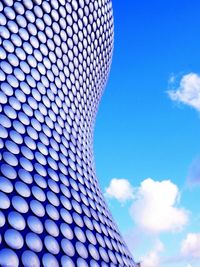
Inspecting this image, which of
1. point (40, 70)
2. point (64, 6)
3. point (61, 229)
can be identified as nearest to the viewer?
point (61, 229)

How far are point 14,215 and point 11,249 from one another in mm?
562

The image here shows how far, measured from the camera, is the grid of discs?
590cm

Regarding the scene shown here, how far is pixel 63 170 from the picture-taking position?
7879 millimetres

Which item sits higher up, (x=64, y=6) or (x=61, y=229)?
(x=64, y=6)

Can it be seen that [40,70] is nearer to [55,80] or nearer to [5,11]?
[55,80]

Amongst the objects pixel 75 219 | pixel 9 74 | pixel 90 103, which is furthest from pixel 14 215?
pixel 90 103

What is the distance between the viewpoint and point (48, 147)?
7863 millimetres

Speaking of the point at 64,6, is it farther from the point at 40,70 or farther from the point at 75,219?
the point at 75,219

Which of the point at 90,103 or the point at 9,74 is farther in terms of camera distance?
the point at 90,103

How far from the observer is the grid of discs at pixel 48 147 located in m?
5.90

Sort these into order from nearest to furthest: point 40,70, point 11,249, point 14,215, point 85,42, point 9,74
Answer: point 11,249
point 14,215
point 9,74
point 40,70
point 85,42

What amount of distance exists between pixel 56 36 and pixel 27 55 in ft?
6.41

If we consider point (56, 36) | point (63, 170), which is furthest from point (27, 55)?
point (63, 170)

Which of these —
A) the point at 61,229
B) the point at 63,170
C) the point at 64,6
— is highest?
the point at 64,6
